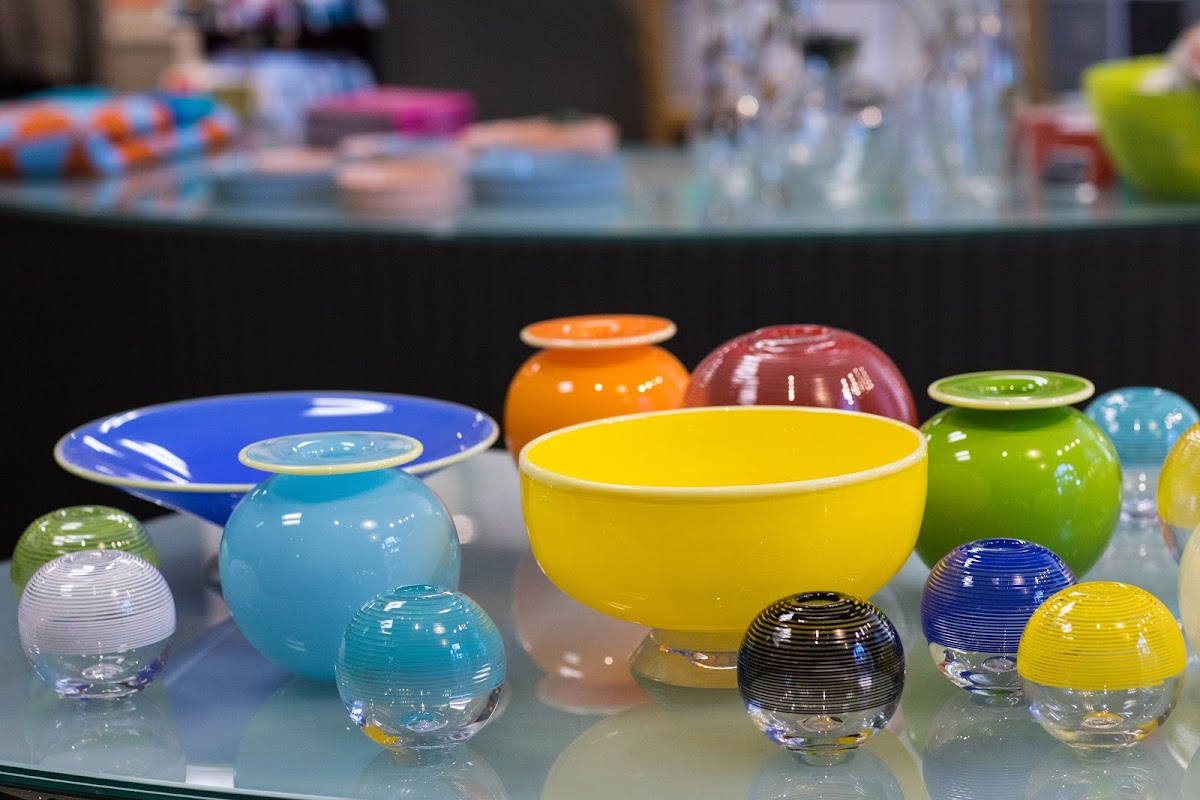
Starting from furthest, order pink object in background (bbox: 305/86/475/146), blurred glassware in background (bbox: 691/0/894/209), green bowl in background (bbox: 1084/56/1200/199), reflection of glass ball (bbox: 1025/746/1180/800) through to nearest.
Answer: pink object in background (bbox: 305/86/475/146), blurred glassware in background (bbox: 691/0/894/209), green bowl in background (bbox: 1084/56/1200/199), reflection of glass ball (bbox: 1025/746/1180/800)

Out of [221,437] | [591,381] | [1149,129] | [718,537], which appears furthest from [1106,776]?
[1149,129]

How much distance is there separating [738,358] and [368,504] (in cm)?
25

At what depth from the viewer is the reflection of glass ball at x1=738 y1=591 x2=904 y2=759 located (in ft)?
1.94

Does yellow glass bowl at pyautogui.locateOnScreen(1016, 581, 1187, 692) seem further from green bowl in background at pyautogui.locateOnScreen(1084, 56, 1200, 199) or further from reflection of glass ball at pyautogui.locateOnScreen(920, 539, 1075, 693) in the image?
green bowl in background at pyautogui.locateOnScreen(1084, 56, 1200, 199)

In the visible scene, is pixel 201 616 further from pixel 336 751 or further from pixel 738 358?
pixel 738 358

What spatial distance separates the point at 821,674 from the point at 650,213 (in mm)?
1519

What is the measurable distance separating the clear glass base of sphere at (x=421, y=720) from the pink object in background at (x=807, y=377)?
0.27 meters

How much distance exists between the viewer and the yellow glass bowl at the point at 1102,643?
23.4 inches


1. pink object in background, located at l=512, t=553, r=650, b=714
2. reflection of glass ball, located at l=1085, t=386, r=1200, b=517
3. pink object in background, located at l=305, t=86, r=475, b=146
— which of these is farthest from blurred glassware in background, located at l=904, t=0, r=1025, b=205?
pink object in background, located at l=512, t=553, r=650, b=714

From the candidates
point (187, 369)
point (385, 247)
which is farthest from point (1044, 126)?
point (187, 369)

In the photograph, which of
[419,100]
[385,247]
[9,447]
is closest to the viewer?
[385,247]

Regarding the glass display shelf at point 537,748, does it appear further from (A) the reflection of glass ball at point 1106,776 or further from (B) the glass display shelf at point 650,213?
(B) the glass display shelf at point 650,213

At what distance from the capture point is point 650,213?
2.07m

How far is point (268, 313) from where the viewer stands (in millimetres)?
2170
